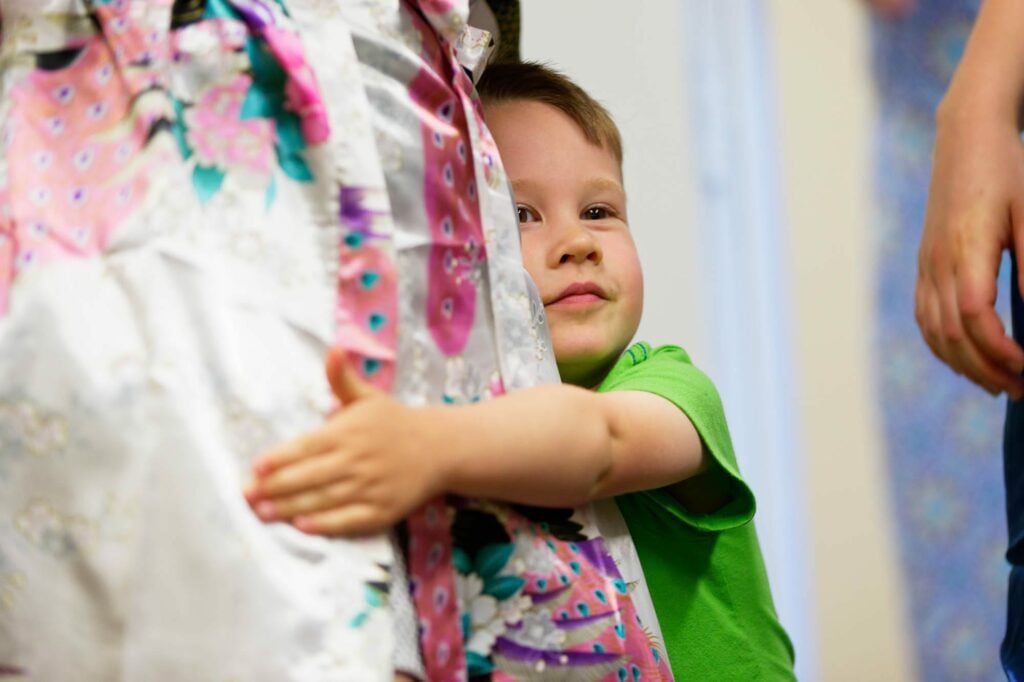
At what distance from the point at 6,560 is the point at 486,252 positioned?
315 millimetres

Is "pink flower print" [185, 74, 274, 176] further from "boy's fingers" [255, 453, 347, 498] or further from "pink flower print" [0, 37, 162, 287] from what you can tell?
"boy's fingers" [255, 453, 347, 498]

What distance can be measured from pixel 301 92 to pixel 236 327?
0.45 ft

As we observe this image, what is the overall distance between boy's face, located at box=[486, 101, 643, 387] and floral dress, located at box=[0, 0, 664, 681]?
0.70ft

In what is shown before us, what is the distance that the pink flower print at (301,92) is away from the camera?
653 mm

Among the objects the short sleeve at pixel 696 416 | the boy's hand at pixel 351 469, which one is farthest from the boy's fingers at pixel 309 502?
the short sleeve at pixel 696 416

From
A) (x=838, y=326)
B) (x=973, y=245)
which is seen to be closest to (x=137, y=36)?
(x=973, y=245)

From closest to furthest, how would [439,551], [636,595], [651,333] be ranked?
[439,551] → [636,595] → [651,333]

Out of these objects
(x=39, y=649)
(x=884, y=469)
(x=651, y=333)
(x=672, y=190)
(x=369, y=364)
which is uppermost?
(x=369, y=364)

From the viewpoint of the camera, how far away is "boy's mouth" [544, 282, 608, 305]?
39.0 inches

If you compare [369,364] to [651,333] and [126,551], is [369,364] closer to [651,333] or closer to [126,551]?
[126,551]

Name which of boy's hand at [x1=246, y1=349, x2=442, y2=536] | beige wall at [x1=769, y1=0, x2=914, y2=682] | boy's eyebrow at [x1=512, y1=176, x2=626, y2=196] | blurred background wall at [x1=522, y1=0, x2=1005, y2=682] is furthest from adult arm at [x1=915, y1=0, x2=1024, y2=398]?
beige wall at [x1=769, y1=0, x2=914, y2=682]

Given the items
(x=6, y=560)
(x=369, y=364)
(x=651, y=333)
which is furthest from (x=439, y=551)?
(x=651, y=333)

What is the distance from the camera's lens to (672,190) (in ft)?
8.12

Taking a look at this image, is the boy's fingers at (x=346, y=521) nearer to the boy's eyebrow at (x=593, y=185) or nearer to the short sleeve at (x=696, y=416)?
the short sleeve at (x=696, y=416)
